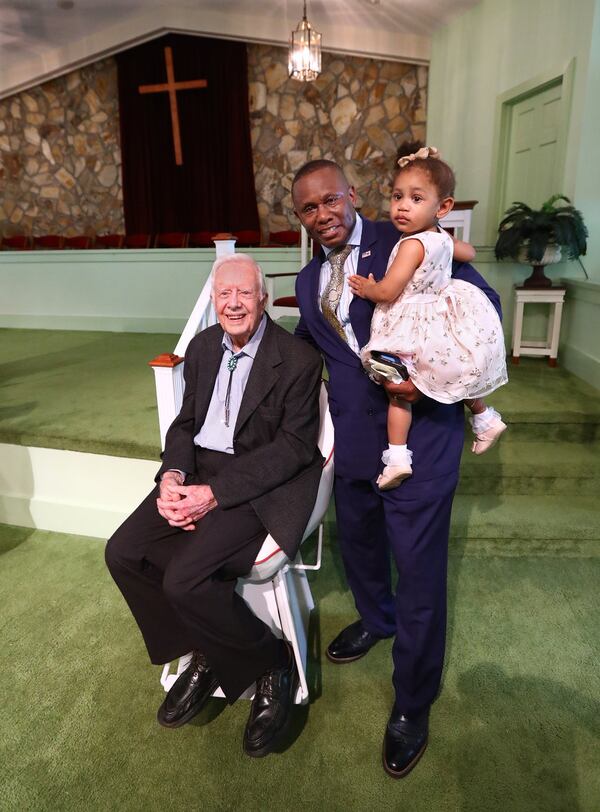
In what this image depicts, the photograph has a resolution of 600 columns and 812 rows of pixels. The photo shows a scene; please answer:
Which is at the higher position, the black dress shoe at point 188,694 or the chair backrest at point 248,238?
the chair backrest at point 248,238

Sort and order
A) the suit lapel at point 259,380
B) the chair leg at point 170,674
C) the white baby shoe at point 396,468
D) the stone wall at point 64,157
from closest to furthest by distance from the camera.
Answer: the white baby shoe at point 396,468
the suit lapel at point 259,380
the chair leg at point 170,674
the stone wall at point 64,157

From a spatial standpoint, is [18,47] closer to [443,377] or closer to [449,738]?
[443,377]

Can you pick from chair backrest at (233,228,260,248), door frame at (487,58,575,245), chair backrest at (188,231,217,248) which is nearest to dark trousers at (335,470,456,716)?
door frame at (487,58,575,245)

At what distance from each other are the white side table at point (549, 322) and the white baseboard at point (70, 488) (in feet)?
8.94

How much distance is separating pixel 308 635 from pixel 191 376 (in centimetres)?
108

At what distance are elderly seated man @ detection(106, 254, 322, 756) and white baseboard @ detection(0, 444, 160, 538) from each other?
1054 mm

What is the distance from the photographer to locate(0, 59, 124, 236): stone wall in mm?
7531

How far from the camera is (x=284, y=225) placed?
7.53 metres

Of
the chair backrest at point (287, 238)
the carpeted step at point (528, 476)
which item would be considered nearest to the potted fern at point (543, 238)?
the carpeted step at point (528, 476)

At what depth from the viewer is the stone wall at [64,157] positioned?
7.53 meters

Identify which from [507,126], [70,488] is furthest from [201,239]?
[70,488]

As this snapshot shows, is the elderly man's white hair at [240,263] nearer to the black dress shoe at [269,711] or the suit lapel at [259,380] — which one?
the suit lapel at [259,380]

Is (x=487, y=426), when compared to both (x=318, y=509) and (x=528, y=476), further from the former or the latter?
(x=528, y=476)

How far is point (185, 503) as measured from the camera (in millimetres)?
1544
